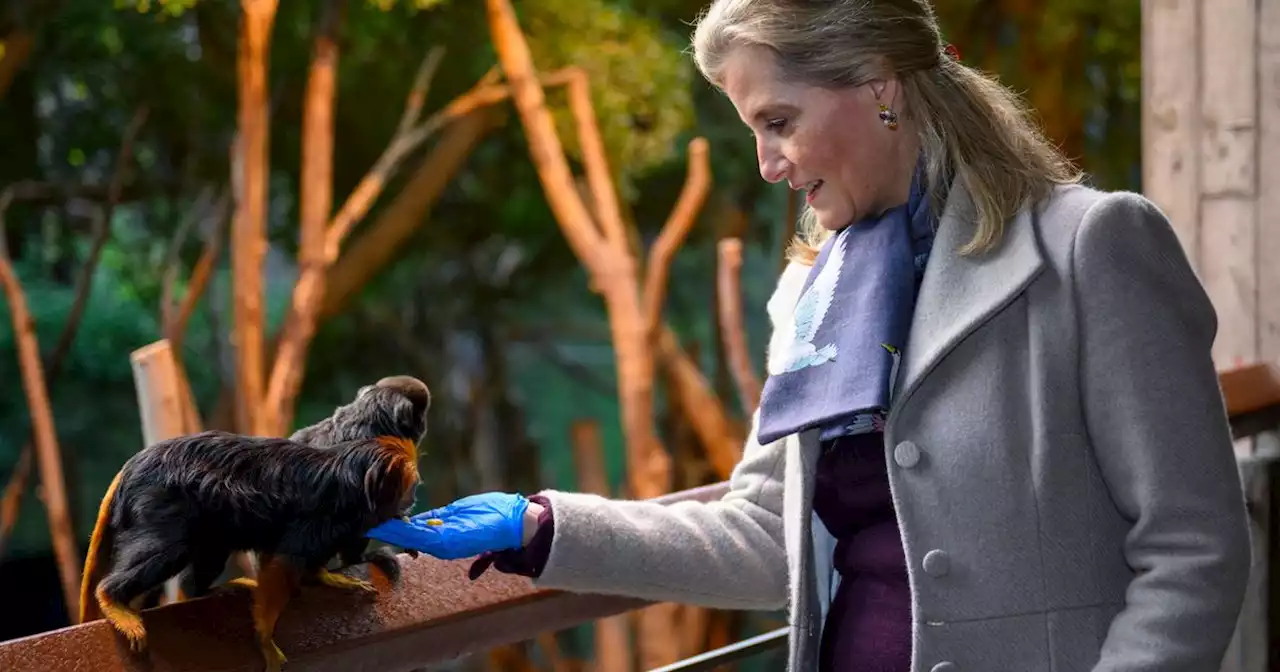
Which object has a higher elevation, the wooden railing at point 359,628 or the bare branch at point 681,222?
the bare branch at point 681,222

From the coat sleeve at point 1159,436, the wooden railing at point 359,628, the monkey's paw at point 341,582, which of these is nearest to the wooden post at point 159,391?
the wooden railing at point 359,628

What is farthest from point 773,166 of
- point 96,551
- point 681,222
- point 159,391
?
point 681,222

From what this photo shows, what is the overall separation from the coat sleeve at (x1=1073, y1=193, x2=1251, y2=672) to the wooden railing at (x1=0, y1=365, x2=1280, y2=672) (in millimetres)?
446

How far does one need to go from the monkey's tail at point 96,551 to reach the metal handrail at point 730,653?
51 cm

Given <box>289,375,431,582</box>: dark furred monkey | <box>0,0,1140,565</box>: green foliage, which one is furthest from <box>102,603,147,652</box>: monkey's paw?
<box>0,0,1140,565</box>: green foliage

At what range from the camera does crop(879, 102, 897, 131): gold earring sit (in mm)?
989

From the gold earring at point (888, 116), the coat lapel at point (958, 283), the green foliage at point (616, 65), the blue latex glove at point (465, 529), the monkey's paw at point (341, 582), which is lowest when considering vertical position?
the monkey's paw at point (341, 582)

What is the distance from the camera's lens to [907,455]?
0.93 meters

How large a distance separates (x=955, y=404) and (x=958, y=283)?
9 cm

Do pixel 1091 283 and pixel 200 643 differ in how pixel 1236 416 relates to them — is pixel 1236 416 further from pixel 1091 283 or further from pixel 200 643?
pixel 200 643

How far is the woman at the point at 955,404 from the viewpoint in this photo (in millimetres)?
889

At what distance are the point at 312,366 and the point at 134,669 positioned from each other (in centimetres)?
435

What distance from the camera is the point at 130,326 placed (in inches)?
167

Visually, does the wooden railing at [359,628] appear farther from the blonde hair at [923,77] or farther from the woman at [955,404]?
the blonde hair at [923,77]
